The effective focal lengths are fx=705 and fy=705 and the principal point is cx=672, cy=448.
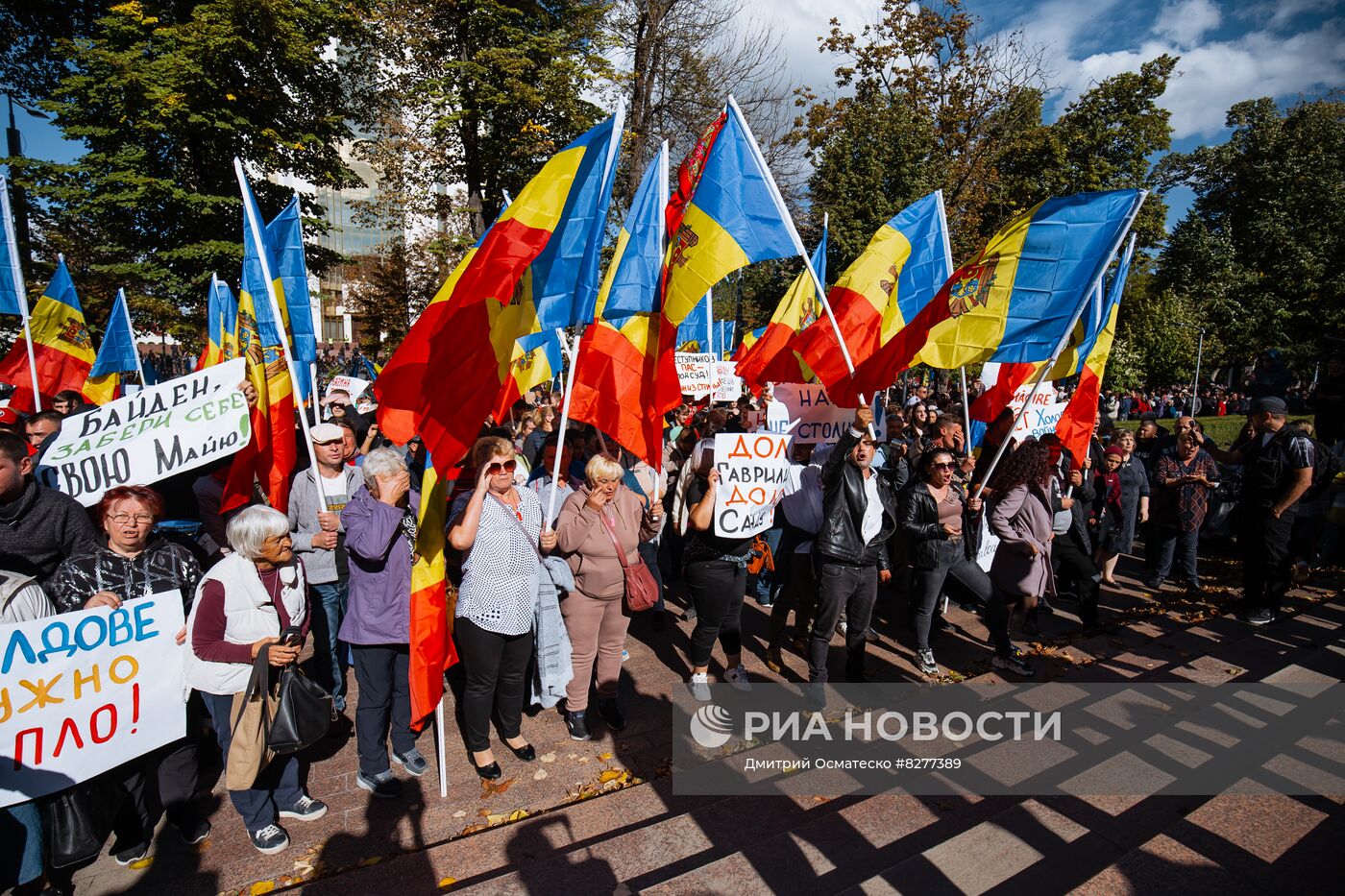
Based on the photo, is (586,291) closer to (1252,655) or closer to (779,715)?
(779,715)

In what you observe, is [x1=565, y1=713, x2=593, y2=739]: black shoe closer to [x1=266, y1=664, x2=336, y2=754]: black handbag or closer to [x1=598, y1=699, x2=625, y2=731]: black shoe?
[x1=598, y1=699, x2=625, y2=731]: black shoe

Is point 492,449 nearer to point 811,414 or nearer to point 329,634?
point 329,634

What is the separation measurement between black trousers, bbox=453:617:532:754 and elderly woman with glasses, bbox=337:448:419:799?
359mm

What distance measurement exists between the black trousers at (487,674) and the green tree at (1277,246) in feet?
128

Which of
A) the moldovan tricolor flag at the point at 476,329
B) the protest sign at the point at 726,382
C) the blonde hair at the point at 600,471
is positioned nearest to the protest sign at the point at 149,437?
the moldovan tricolor flag at the point at 476,329

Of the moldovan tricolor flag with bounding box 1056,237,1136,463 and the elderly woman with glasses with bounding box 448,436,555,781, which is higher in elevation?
the moldovan tricolor flag with bounding box 1056,237,1136,463

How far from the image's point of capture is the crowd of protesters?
3.45 metres

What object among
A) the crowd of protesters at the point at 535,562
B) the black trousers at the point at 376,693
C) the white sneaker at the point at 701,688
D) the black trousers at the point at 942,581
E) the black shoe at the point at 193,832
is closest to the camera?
the crowd of protesters at the point at 535,562

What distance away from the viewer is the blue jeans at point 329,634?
193 inches

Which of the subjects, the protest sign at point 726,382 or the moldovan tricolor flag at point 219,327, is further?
the protest sign at point 726,382

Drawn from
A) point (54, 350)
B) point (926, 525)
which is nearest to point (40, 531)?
point (926, 525)

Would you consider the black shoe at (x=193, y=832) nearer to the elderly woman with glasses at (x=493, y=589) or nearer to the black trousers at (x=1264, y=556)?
the elderly woman with glasses at (x=493, y=589)

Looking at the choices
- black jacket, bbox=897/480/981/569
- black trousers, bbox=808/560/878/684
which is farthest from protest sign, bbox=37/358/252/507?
black jacket, bbox=897/480/981/569

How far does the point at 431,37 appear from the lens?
758 inches
